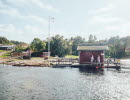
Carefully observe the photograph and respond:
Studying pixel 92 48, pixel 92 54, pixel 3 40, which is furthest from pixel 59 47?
pixel 3 40

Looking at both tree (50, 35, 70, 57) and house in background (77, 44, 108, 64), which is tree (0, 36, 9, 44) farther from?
house in background (77, 44, 108, 64)

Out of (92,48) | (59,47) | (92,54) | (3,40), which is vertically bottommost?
(92,54)

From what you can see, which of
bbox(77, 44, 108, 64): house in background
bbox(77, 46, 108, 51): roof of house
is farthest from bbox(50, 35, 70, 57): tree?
bbox(77, 44, 108, 64): house in background

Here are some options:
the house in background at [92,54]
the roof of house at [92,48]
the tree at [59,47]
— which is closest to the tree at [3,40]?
the tree at [59,47]

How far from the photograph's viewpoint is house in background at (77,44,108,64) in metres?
49.5

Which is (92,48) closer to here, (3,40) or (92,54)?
(92,54)

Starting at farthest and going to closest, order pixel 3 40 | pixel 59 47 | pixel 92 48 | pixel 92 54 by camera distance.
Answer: pixel 3 40 → pixel 59 47 → pixel 92 48 → pixel 92 54

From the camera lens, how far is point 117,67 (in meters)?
46.6

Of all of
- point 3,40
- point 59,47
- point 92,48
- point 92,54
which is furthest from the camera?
point 3,40

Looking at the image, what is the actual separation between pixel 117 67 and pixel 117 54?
43659mm

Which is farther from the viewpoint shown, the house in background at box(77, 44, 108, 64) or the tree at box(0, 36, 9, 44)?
the tree at box(0, 36, 9, 44)

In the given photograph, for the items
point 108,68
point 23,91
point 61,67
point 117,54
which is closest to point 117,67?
point 108,68

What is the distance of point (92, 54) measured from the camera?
1978 inches

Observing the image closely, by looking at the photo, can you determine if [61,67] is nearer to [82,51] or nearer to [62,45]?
[82,51]
